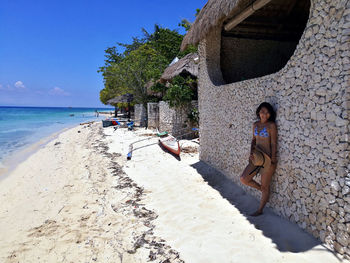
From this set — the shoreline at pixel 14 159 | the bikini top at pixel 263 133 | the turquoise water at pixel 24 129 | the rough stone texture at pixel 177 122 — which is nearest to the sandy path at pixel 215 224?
the bikini top at pixel 263 133

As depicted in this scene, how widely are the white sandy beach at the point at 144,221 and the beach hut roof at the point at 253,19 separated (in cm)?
339

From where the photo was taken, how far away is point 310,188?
8.92ft

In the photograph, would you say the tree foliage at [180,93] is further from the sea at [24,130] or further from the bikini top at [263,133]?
the sea at [24,130]

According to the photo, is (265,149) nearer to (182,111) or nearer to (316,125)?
(316,125)

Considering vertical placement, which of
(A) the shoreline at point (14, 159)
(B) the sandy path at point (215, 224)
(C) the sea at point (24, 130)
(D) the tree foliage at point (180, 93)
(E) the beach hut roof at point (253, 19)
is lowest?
(A) the shoreline at point (14, 159)

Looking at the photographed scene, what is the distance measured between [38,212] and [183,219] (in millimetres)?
3063

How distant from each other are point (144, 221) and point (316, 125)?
2.90 meters

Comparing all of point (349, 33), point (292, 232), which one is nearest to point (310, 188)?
point (292, 232)

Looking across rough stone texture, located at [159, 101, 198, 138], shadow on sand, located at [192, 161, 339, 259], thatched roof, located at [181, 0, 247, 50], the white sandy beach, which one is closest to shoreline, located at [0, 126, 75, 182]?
the white sandy beach

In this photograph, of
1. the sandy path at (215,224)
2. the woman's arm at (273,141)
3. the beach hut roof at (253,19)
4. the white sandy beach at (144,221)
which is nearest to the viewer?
the sandy path at (215,224)

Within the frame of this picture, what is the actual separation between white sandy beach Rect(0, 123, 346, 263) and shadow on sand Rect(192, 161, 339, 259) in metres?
0.01

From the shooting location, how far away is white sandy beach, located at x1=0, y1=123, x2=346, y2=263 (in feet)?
9.34

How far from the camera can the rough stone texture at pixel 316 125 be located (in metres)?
2.29

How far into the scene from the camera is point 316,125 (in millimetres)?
Result: 2625
